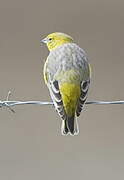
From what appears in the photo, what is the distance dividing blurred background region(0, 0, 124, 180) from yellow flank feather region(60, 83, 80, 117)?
1.99 meters

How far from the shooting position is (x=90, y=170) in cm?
984

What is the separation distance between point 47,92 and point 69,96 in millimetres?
2145

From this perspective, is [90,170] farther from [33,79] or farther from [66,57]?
[66,57]

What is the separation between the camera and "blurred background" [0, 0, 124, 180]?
9.62 m

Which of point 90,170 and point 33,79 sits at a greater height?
point 33,79

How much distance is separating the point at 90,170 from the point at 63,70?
2.21m

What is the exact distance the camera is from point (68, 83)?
769 centimetres

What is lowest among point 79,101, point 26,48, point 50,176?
point 50,176

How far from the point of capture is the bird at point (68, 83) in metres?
7.65

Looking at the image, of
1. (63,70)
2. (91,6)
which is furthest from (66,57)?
(91,6)

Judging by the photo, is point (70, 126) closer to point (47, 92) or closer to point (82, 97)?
point (82, 97)

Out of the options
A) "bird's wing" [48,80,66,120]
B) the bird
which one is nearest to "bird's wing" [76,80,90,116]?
the bird

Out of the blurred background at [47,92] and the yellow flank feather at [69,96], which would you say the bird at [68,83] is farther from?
the blurred background at [47,92]

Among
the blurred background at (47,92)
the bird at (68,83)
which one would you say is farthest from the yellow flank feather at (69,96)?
the blurred background at (47,92)
